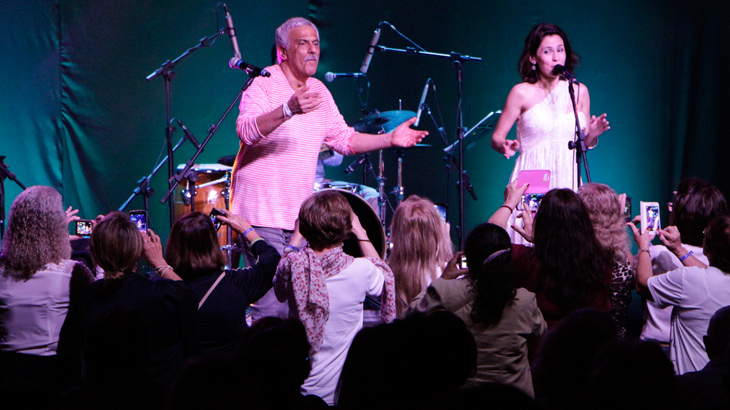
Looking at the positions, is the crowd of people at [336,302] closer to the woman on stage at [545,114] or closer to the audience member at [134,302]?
the audience member at [134,302]

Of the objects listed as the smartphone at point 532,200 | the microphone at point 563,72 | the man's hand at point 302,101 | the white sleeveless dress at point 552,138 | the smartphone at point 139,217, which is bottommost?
the smartphone at point 139,217

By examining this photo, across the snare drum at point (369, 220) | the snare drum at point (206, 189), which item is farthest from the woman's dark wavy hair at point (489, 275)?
the snare drum at point (206, 189)

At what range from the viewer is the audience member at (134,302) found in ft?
8.68

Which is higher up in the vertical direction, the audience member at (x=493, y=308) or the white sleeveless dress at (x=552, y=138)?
the white sleeveless dress at (x=552, y=138)

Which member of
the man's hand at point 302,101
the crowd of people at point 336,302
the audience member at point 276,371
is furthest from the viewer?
the man's hand at point 302,101

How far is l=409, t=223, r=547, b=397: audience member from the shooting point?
2.55 meters

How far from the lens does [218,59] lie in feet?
24.8

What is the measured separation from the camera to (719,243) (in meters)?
2.95

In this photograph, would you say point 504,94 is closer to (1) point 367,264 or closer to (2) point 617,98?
(2) point 617,98

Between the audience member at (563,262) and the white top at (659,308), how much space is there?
27.9 inches

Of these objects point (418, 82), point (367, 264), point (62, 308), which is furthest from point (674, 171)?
point (62, 308)

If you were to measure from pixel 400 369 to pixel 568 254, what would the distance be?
5.52 ft

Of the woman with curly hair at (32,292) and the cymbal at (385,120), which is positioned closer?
the woman with curly hair at (32,292)

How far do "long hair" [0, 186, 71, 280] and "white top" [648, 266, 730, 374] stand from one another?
2798 millimetres
